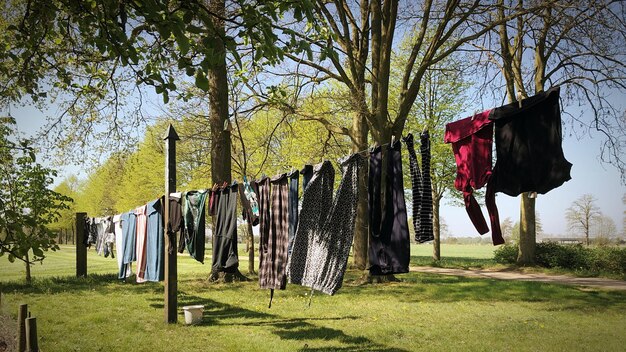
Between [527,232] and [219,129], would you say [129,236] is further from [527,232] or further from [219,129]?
[527,232]

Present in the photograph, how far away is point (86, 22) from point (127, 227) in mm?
7341

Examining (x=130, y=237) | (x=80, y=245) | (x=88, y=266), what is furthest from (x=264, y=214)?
(x=88, y=266)

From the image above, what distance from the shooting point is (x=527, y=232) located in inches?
763

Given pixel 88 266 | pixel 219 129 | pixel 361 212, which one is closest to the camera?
pixel 219 129

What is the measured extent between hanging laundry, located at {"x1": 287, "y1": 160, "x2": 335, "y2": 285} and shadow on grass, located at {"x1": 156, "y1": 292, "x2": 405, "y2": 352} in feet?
4.79

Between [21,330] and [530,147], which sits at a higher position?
[530,147]

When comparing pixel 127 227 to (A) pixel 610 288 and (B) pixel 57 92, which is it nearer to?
(B) pixel 57 92

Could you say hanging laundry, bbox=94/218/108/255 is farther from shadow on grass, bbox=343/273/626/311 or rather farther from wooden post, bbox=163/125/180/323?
shadow on grass, bbox=343/273/626/311

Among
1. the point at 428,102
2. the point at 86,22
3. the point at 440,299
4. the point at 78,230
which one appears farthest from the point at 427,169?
the point at 428,102

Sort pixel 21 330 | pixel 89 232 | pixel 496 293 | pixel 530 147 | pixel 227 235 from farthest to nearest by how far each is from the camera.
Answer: pixel 89 232, pixel 496 293, pixel 227 235, pixel 21 330, pixel 530 147

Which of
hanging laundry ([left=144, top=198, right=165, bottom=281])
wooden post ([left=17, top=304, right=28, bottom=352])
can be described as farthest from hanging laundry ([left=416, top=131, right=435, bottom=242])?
hanging laundry ([left=144, top=198, right=165, bottom=281])

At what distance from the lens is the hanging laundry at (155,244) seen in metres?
9.11

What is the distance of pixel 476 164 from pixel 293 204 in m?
2.41

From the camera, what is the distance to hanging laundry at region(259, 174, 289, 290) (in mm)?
6086
